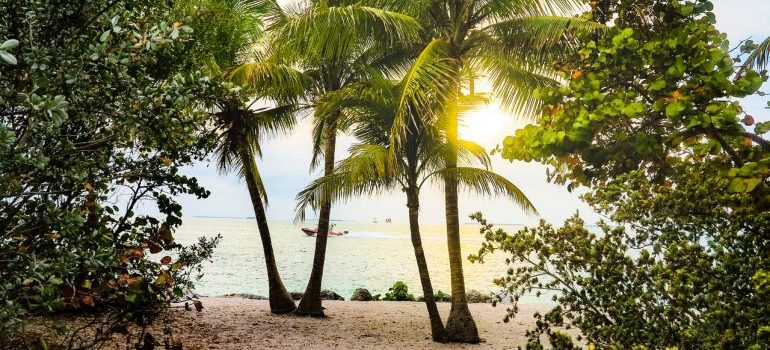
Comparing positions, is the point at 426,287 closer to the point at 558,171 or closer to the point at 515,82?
the point at 515,82

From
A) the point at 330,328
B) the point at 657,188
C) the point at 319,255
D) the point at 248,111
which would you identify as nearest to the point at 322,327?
the point at 330,328

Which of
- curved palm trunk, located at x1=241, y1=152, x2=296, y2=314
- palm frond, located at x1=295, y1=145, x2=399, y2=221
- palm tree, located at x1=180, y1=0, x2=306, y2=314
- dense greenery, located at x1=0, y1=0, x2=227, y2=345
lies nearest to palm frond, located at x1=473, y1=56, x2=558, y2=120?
palm frond, located at x1=295, y1=145, x2=399, y2=221

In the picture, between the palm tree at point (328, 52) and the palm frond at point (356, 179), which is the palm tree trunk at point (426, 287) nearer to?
the palm frond at point (356, 179)

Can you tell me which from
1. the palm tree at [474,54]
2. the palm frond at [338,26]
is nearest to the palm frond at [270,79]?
the palm frond at [338,26]

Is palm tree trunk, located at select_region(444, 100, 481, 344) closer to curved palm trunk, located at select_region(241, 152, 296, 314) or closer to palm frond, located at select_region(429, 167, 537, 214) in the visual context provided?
palm frond, located at select_region(429, 167, 537, 214)

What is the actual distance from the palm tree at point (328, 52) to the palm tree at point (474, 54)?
889 millimetres

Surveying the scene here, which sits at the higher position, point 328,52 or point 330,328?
point 328,52

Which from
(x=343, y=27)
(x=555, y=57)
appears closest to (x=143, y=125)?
(x=343, y=27)

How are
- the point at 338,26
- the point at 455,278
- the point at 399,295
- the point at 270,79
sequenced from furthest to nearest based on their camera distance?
the point at 399,295, the point at 270,79, the point at 455,278, the point at 338,26

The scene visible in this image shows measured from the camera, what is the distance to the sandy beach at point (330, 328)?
9992 mm

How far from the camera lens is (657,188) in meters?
3.61

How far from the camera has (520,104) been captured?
11375mm

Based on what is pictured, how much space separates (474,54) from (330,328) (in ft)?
21.5

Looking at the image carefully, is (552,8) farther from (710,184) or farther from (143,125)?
(143,125)
